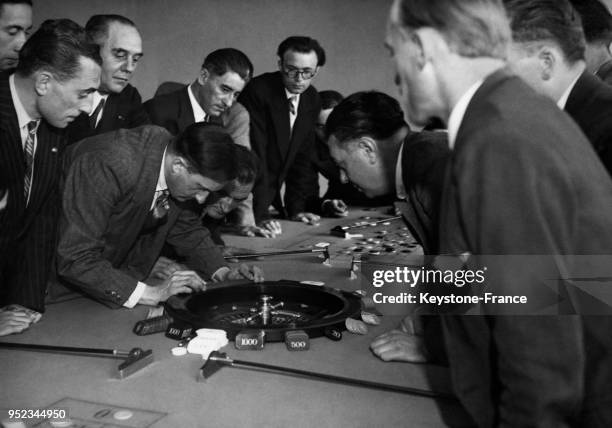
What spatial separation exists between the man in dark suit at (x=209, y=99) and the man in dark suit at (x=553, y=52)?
2330 mm

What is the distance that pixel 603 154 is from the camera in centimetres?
205

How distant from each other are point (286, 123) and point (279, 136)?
11cm

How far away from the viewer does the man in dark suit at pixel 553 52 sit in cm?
189

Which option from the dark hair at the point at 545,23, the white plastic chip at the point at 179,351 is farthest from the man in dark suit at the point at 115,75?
the dark hair at the point at 545,23

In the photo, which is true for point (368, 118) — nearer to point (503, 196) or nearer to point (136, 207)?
point (136, 207)

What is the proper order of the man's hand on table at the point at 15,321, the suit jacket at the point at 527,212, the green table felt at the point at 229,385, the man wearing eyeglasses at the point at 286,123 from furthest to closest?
the man wearing eyeglasses at the point at 286,123 → the man's hand on table at the point at 15,321 → the green table felt at the point at 229,385 → the suit jacket at the point at 527,212

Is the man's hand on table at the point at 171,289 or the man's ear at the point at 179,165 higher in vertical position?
the man's ear at the point at 179,165

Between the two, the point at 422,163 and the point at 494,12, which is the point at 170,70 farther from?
the point at 494,12

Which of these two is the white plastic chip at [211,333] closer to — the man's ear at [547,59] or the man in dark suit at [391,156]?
the man in dark suit at [391,156]

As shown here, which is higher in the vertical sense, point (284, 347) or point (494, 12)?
point (494, 12)

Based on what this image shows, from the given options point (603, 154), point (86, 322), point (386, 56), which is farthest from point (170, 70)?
point (603, 154)

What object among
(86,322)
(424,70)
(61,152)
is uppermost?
(424,70)

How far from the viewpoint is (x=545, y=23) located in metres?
1.88

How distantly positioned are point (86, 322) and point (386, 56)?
620cm
